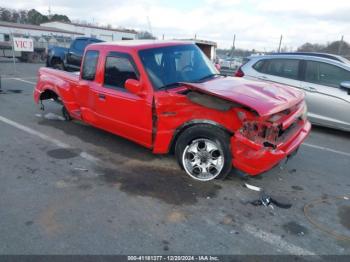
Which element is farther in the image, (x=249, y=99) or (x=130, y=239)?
(x=249, y=99)

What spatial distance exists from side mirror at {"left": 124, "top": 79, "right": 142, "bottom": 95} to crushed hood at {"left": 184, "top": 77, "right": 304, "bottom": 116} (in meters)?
0.83

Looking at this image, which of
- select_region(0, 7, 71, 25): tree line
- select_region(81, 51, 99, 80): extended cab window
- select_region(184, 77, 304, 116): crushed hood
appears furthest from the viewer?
select_region(0, 7, 71, 25): tree line

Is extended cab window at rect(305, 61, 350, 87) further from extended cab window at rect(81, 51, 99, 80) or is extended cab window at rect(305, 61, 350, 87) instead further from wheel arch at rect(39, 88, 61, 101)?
wheel arch at rect(39, 88, 61, 101)

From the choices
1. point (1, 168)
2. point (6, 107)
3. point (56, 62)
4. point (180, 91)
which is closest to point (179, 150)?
point (180, 91)

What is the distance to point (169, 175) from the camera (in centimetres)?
436

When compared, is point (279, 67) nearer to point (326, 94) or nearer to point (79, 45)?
point (326, 94)

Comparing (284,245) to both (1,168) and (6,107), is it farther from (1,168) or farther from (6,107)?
(6,107)

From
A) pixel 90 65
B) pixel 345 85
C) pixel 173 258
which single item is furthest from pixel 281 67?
pixel 173 258

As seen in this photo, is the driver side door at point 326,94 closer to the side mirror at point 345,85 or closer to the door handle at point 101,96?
the side mirror at point 345,85

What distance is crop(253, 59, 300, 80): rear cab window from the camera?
7.07 meters

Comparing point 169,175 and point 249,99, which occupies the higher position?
point 249,99

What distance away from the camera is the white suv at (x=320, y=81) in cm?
640

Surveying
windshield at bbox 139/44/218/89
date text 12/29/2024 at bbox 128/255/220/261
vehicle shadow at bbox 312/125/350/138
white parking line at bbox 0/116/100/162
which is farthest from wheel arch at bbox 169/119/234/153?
vehicle shadow at bbox 312/125/350/138

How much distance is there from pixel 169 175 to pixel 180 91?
119 centimetres
